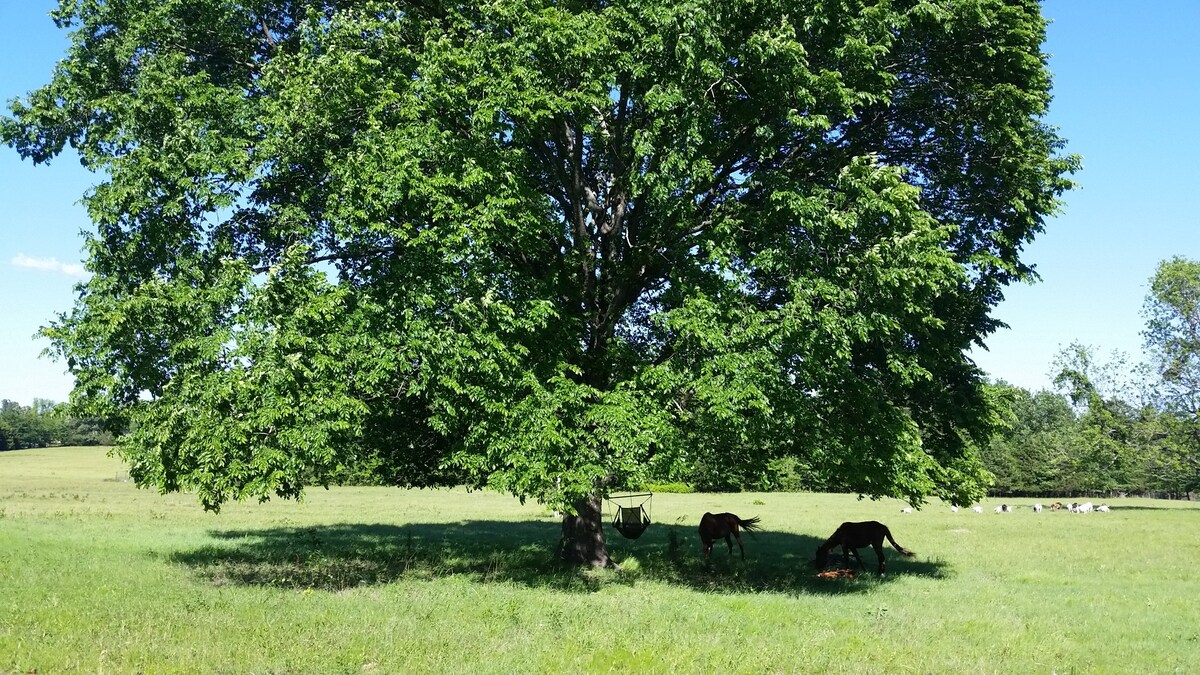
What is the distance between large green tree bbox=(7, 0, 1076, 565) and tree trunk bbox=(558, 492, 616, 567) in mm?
4784

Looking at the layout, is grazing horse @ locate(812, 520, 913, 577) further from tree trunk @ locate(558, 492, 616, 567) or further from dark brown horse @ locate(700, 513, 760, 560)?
tree trunk @ locate(558, 492, 616, 567)

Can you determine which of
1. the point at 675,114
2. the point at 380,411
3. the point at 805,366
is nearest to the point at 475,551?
the point at 380,411

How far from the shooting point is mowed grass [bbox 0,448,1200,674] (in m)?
11.0

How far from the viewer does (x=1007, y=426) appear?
20734 mm

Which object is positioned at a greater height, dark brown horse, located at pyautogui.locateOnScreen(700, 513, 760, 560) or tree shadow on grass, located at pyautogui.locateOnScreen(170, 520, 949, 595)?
dark brown horse, located at pyautogui.locateOnScreen(700, 513, 760, 560)

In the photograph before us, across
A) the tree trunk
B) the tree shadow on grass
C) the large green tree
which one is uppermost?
the large green tree

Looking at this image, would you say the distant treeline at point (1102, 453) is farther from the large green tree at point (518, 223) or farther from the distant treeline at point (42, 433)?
the distant treeline at point (42, 433)

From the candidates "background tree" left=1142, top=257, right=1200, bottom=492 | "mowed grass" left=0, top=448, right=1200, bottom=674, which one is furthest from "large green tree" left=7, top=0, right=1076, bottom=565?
"background tree" left=1142, top=257, right=1200, bottom=492

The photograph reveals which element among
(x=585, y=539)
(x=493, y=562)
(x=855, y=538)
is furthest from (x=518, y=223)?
(x=855, y=538)

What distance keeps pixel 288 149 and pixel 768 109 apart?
10.4 meters

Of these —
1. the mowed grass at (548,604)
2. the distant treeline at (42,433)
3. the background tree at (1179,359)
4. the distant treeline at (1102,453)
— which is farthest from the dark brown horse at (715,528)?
the distant treeline at (42,433)

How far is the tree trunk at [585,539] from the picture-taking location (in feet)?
73.3

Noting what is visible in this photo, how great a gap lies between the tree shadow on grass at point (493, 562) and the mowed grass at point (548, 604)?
0.13 m

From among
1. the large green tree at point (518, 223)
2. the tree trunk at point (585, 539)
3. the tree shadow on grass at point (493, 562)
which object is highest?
the large green tree at point (518, 223)
